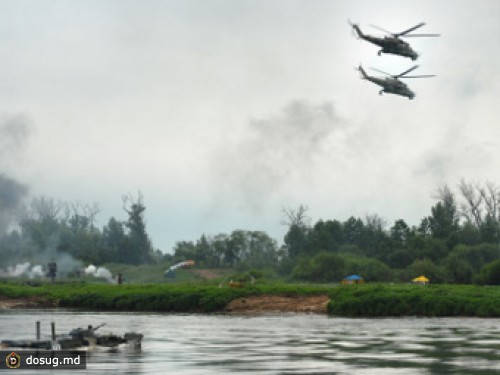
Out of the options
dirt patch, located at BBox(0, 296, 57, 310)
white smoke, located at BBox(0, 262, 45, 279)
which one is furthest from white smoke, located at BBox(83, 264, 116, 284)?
dirt patch, located at BBox(0, 296, 57, 310)

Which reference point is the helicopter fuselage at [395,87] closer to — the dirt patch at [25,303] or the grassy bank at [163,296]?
the grassy bank at [163,296]

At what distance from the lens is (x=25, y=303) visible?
108m

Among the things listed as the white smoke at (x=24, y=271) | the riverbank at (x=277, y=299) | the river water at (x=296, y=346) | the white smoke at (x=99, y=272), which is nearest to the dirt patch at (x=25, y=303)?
the riverbank at (x=277, y=299)

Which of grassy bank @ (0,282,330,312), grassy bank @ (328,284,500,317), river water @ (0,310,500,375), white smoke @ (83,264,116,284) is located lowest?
river water @ (0,310,500,375)

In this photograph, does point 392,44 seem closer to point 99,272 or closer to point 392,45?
point 392,45

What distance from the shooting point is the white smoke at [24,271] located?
155m

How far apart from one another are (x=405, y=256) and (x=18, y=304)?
205 ft

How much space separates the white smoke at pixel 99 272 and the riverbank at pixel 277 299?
36422 mm

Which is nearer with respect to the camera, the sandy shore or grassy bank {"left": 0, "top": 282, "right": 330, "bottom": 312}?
the sandy shore

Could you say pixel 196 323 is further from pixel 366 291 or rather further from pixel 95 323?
pixel 366 291

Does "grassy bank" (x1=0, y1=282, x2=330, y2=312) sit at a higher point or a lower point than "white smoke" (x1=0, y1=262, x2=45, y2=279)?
lower

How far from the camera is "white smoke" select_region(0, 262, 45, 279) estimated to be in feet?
508

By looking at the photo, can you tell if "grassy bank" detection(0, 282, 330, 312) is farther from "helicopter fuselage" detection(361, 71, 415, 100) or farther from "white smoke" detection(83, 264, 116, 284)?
"white smoke" detection(83, 264, 116, 284)

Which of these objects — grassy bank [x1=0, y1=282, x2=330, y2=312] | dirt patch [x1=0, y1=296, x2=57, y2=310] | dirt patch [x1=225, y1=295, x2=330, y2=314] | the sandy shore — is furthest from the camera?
dirt patch [x1=0, y1=296, x2=57, y2=310]
